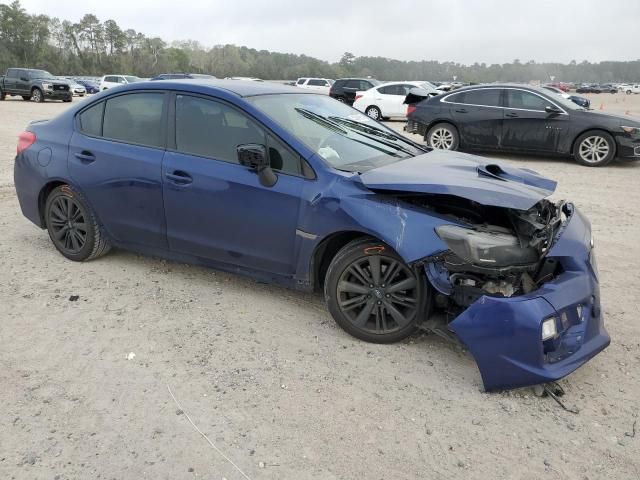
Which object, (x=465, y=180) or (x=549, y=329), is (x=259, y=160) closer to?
(x=465, y=180)

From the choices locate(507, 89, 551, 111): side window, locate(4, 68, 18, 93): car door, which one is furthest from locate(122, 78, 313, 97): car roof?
locate(4, 68, 18, 93): car door

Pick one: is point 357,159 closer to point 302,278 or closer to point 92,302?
point 302,278

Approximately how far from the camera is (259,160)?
3639 mm

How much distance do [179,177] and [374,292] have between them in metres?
1.71

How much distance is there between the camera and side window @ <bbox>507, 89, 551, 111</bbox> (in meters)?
10.5

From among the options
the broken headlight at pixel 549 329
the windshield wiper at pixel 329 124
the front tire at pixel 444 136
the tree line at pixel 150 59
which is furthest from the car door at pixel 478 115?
the tree line at pixel 150 59

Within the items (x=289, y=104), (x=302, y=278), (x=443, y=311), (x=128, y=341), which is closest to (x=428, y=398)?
(x=443, y=311)

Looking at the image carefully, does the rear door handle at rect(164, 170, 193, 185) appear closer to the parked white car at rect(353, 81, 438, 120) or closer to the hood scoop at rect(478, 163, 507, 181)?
the hood scoop at rect(478, 163, 507, 181)

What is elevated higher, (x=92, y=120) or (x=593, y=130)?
(x=593, y=130)

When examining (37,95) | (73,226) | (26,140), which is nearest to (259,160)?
(73,226)

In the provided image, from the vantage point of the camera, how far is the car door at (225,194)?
368 centimetres

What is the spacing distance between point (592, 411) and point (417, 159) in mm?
2096

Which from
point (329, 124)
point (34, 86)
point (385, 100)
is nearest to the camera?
point (329, 124)

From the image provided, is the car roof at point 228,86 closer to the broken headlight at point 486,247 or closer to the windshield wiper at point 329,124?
the windshield wiper at point 329,124
